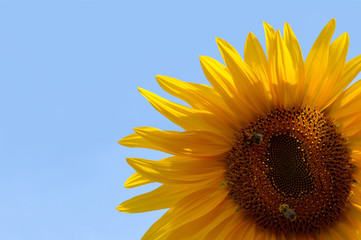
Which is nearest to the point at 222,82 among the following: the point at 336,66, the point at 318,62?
the point at 318,62

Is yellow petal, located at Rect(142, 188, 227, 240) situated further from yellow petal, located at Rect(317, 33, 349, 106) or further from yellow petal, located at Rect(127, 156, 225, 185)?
yellow petal, located at Rect(317, 33, 349, 106)

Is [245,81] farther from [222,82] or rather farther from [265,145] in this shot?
[265,145]

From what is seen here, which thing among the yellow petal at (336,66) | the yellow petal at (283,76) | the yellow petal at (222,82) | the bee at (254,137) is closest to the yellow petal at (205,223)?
the bee at (254,137)

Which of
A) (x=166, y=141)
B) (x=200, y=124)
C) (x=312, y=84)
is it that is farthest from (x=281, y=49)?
(x=166, y=141)

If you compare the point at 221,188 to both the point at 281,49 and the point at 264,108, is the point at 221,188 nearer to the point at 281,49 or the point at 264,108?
the point at 264,108

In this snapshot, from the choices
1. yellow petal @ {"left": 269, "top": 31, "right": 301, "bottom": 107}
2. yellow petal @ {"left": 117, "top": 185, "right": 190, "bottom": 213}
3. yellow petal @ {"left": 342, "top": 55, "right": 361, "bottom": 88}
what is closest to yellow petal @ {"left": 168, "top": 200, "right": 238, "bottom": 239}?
yellow petal @ {"left": 117, "top": 185, "right": 190, "bottom": 213}

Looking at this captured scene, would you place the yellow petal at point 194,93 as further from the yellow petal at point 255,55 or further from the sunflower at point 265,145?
the yellow petal at point 255,55
